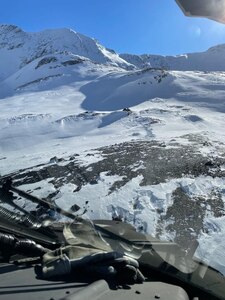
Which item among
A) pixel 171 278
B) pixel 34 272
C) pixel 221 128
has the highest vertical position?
pixel 34 272

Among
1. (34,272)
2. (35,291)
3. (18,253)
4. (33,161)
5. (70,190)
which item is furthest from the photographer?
(33,161)

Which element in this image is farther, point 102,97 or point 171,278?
point 102,97

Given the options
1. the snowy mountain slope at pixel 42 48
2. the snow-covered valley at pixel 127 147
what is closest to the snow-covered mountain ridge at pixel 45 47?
the snowy mountain slope at pixel 42 48

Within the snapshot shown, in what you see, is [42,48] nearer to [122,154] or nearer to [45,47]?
[45,47]

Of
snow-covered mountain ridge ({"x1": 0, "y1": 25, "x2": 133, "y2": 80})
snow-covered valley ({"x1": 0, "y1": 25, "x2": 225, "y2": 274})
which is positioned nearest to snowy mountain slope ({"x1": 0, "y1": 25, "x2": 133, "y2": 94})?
snow-covered mountain ridge ({"x1": 0, "y1": 25, "x2": 133, "y2": 80})

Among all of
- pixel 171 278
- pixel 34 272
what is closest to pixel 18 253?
pixel 34 272

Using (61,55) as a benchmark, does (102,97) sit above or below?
below

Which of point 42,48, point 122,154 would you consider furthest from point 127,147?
point 42,48

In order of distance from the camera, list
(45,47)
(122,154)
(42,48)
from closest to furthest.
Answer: (122,154), (42,48), (45,47)

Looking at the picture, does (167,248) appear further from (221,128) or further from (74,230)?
(221,128)
